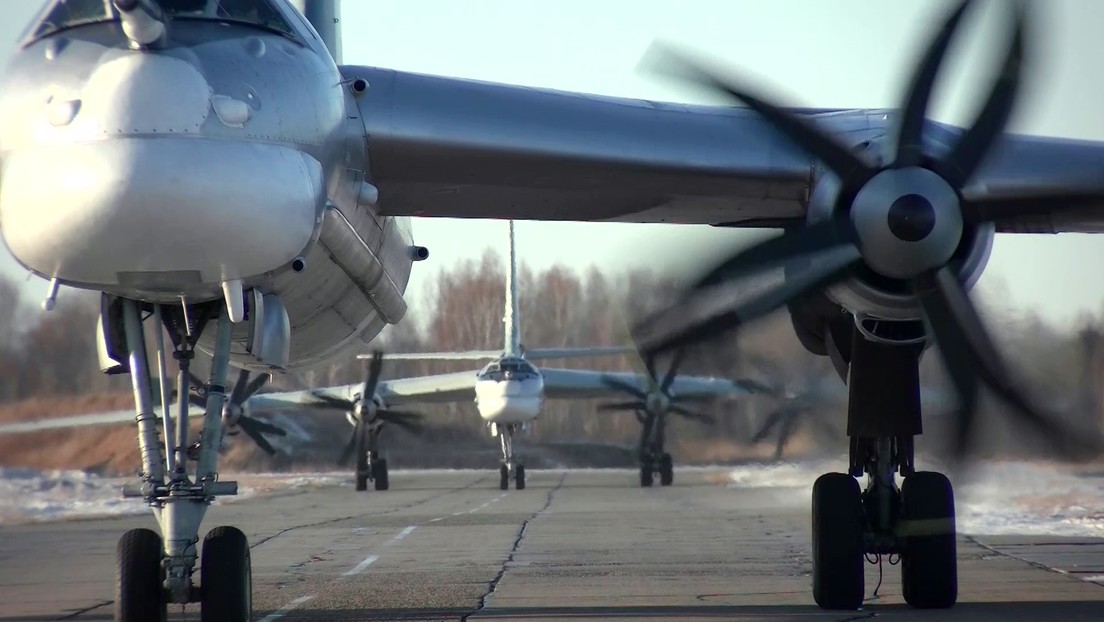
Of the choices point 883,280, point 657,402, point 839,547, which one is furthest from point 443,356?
point 883,280

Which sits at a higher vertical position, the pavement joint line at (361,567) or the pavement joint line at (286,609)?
the pavement joint line at (286,609)

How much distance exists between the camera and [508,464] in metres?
36.6

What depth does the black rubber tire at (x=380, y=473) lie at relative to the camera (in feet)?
126

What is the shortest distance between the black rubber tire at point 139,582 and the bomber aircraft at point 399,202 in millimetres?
11

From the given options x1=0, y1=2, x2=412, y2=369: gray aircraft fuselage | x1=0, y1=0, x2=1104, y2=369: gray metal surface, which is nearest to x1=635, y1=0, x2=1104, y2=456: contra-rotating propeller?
x1=0, y1=0, x2=1104, y2=369: gray metal surface

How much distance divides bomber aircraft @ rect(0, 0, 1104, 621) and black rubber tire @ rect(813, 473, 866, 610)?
0.01 meters

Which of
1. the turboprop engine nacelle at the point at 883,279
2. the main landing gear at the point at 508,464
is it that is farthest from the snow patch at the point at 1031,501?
the main landing gear at the point at 508,464

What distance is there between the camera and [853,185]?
26.9 ft

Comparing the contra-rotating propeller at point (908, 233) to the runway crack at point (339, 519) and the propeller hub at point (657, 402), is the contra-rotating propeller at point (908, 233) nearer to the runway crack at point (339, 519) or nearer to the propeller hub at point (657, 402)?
the runway crack at point (339, 519)

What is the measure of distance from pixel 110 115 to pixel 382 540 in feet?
38.2

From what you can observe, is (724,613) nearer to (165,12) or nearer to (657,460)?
(165,12)

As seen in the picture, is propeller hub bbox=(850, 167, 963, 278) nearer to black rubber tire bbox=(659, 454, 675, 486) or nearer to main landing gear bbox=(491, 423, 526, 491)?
main landing gear bbox=(491, 423, 526, 491)

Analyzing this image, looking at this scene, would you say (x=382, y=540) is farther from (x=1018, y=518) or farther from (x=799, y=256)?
(x=799, y=256)

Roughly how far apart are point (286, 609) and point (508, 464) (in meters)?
27.3
